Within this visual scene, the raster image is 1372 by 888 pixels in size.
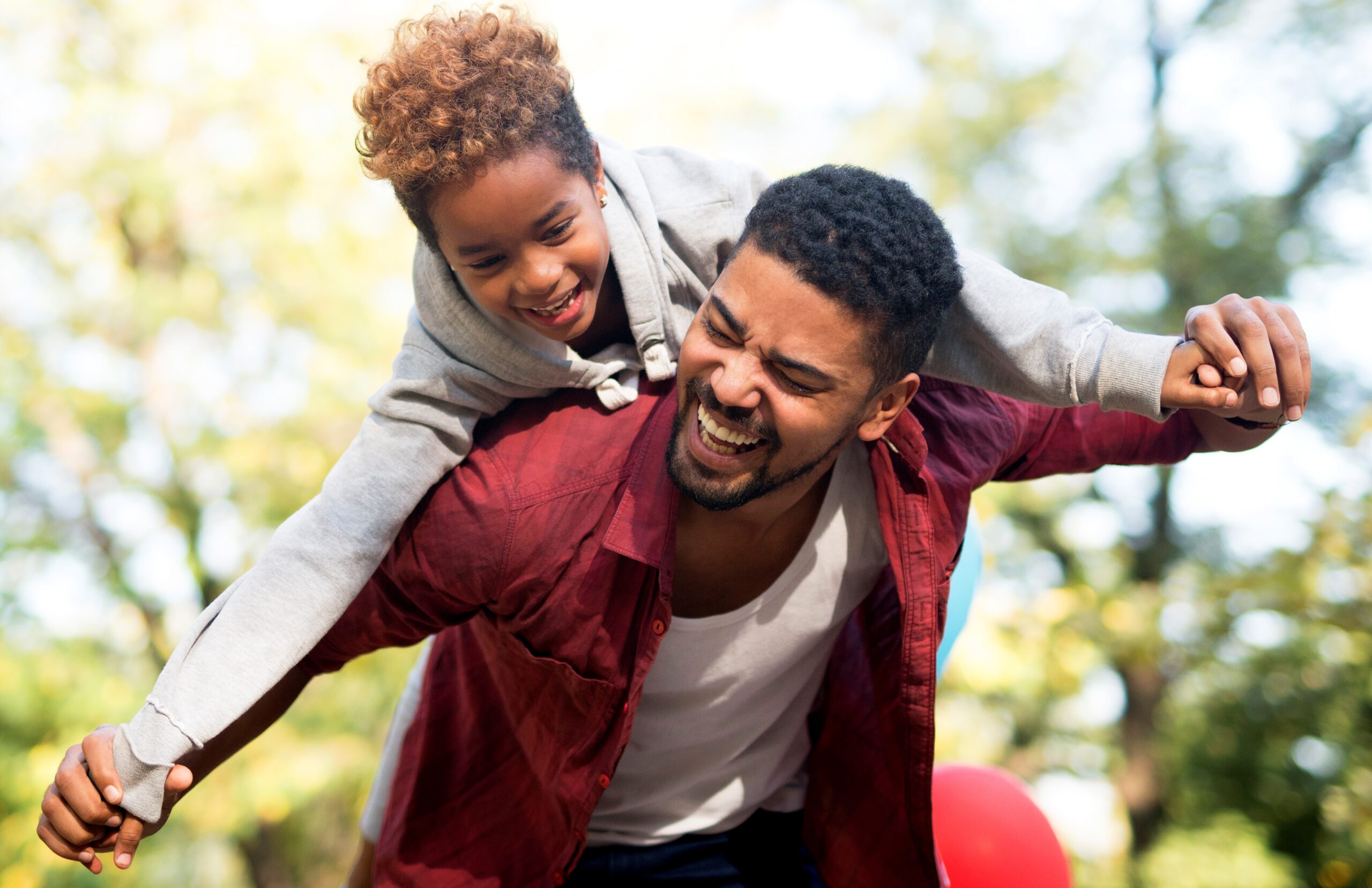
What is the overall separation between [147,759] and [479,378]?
2.47 feet

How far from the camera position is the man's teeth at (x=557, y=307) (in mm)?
1790

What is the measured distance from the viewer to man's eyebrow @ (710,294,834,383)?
1.68m

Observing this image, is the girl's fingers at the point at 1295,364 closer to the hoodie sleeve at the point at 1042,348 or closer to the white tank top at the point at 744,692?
the hoodie sleeve at the point at 1042,348

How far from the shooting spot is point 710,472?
174 centimetres

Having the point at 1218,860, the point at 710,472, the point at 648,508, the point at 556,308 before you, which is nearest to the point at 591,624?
the point at 648,508

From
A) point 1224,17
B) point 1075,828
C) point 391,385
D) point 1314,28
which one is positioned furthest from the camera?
point 1075,828

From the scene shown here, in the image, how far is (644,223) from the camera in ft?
6.21

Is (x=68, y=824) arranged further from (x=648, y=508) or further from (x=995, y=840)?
(x=995, y=840)

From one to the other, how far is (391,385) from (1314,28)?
8597 millimetres

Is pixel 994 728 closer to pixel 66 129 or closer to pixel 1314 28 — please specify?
pixel 1314 28

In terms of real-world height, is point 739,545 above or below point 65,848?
above

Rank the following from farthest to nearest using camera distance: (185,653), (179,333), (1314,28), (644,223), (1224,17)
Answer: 1. (1224,17)
2. (1314,28)
3. (179,333)
4. (644,223)
5. (185,653)

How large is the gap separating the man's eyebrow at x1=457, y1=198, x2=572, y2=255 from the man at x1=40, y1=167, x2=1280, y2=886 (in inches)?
11.7

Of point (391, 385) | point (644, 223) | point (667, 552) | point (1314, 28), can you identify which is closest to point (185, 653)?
point (391, 385)
